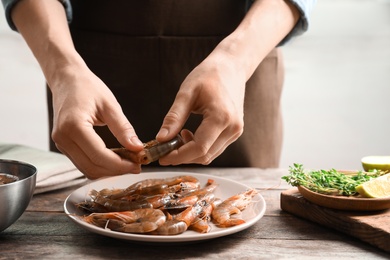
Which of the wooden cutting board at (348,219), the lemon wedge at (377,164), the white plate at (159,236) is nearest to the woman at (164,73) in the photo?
the white plate at (159,236)

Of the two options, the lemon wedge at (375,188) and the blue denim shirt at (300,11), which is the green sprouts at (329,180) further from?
the blue denim shirt at (300,11)

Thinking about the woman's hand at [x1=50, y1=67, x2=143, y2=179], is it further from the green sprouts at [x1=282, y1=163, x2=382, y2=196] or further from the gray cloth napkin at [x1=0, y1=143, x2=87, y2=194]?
the green sprouts at [x1=282, y1=163, x2=382, y2=196]

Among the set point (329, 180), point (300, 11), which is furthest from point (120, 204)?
point (300, 11)

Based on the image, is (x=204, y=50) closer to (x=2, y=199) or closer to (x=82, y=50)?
(x=82, y=50)

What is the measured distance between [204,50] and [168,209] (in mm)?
750

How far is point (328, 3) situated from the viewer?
16.5ft

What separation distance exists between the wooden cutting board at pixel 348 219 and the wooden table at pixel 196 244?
0.02m

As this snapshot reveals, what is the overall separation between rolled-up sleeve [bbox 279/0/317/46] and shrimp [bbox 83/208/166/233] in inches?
32.3

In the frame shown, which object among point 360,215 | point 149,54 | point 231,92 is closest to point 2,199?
point 231,92

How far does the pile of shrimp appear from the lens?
126cm

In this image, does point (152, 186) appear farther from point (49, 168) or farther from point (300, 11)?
point (300, 11)

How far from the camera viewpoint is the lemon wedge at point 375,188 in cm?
138

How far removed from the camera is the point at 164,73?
79.8 inches

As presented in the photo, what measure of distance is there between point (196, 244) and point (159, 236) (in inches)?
4.5
